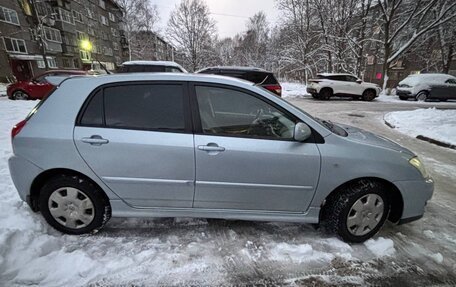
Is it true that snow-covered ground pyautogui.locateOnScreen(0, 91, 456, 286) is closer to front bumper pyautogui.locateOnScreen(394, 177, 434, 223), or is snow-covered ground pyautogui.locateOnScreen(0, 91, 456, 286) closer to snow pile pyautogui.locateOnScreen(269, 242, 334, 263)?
snow pile pyautogui.locateOnScreen(269, 242, 334, 263)

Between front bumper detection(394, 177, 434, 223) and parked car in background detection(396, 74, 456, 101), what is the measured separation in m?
16.1

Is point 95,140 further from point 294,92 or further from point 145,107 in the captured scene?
point 294,92

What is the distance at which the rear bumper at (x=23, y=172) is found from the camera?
2.33m

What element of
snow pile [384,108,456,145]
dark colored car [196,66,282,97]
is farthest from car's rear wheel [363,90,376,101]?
dark colored car [196,66,282,97]

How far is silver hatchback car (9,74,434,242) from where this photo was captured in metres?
2.24

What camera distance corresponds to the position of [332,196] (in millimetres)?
2455

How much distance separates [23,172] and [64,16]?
37.6 metres

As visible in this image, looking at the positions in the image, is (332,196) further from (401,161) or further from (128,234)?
(128,234)

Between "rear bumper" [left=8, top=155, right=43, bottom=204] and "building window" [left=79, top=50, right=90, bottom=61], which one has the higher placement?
"building window" [left=79, top=50, right=90, bottom=61]

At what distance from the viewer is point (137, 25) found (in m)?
37.0

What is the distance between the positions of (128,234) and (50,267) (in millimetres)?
696

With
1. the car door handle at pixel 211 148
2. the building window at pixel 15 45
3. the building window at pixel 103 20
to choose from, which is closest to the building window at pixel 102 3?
the building window at pixel 103 20

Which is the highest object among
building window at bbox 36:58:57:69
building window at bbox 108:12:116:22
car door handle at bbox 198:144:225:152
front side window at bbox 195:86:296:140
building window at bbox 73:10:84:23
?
building window at bbox 108:12:116:22

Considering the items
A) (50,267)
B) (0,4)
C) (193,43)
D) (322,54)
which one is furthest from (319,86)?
(0,4)
